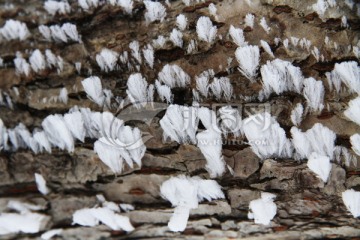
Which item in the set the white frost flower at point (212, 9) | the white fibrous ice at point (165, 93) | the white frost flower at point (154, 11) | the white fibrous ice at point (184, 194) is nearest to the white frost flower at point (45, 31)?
the white frost flower at point (154, 11)

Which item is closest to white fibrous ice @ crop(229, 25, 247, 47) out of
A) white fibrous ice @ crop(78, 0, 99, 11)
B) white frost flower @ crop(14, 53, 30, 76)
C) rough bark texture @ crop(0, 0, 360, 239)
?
rough bark texture @ crop(0, 0, 360, 239)

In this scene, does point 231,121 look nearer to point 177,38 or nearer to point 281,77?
point 281,77

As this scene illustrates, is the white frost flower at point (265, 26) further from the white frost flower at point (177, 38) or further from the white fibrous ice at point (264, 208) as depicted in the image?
the white fibrous ice at point (264, 208)

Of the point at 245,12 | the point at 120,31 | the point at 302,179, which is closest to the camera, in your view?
the point at 302,179

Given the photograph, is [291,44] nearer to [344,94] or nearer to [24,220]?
[344,94]

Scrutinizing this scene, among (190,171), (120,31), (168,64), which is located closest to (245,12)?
(168,64)

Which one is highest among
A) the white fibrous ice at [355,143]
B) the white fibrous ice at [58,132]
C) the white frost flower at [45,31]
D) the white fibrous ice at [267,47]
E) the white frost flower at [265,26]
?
the white frost flower at [45,31]

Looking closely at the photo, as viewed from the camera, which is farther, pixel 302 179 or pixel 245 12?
pixel 245 12

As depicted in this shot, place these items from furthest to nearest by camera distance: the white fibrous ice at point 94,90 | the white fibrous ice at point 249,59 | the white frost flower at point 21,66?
the white frost flower at point 21,66
the white fibrous ice at point 94,90
the white fibrous ice at point 249,59
